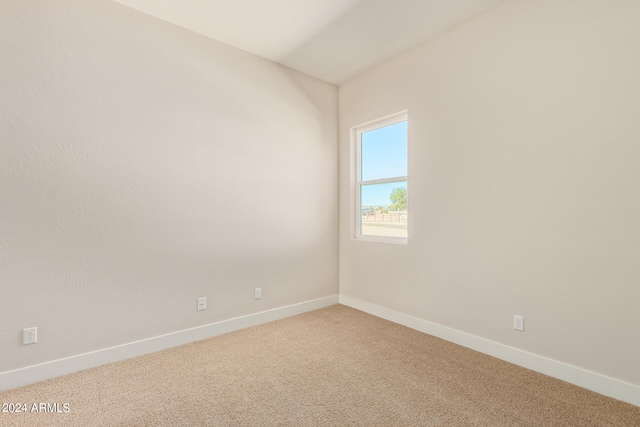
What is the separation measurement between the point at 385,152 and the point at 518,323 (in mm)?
2080

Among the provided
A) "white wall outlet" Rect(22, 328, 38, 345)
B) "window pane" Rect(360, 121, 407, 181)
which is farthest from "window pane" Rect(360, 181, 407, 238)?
"white wall outlet" Rect(22, 328, 38, 345)

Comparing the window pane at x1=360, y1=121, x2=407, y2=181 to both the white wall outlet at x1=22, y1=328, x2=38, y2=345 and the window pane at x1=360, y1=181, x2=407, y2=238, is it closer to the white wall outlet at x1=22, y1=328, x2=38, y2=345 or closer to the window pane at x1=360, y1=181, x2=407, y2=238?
the window pane at x1=360, y1=181, x2=407, y2=238

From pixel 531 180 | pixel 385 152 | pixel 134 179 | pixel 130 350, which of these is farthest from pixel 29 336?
pixel 531 180

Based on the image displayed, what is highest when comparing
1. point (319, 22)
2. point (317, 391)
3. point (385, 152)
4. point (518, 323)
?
point (319, 22)

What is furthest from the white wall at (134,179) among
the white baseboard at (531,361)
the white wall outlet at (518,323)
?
the white wall outlet at (518,323)

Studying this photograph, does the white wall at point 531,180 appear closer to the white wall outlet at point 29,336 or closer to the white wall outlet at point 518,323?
the white wall outlet at point 518,323

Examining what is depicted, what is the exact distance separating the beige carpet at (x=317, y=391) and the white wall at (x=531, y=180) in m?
0.38

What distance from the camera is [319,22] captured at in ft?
8.50

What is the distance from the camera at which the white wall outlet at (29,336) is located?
201 centimetres

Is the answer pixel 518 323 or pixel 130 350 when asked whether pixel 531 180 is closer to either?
pixel 518 323

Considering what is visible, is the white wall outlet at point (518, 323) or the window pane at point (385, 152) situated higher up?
the window pane at point (385, 152)

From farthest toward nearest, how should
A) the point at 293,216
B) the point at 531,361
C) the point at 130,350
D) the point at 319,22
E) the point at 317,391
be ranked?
the point at 293,216 < the point at 319,22 < the point at 130,350 < the point at 531,361 < the point at 317,391

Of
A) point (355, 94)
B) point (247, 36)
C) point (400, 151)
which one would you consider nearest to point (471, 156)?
point (400, 151)

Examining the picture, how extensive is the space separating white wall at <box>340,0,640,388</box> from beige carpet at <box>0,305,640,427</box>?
38 cm
